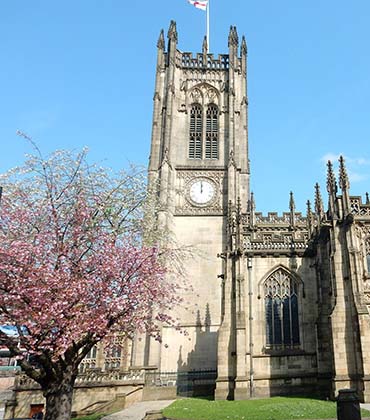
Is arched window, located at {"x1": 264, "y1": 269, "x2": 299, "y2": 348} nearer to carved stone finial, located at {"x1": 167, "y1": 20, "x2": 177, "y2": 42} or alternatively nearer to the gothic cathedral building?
the gothic cathedral building

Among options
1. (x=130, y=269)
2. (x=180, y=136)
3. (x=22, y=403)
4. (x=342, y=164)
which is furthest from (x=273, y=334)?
(x=180, y=136)

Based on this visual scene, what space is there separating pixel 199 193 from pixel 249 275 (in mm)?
14058

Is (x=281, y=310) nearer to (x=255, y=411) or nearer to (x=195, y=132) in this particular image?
(x=255, y=411)

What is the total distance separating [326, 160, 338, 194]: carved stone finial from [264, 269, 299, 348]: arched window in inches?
236

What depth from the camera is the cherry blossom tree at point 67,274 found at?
443 inches

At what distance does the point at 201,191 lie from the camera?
1416 inches

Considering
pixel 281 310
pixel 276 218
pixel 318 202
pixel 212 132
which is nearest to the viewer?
pixel 281 310

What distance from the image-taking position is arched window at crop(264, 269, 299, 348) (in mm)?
22250

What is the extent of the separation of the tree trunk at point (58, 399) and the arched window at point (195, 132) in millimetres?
28768

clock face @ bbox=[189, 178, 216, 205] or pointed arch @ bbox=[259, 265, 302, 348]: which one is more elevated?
clock face @ bbox=[189, 178, 216, 205]

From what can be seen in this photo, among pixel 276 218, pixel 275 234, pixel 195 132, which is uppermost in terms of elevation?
pixel 195 132

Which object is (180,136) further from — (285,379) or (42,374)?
(42,374)

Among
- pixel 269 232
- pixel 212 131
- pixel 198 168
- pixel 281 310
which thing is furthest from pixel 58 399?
A: pixel 212 131

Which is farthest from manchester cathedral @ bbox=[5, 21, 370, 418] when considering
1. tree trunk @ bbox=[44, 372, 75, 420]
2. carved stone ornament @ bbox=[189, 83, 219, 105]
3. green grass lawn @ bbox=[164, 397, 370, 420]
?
tree trunk @ bbox=[44, 372, 75, 420]
